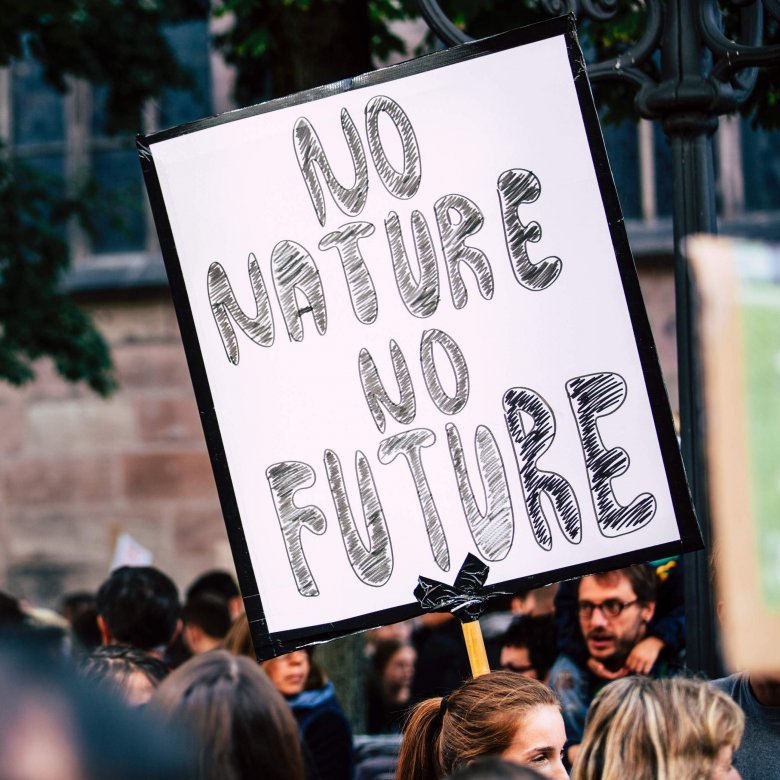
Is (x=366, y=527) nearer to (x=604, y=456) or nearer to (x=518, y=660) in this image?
(x=604, y=456)

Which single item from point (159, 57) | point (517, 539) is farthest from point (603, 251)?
point (159, 57)

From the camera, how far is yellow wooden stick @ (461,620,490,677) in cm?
255

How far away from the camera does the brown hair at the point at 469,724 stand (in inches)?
98.6

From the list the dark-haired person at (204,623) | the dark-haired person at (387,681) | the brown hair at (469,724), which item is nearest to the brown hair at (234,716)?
the brown hair at (469,724)

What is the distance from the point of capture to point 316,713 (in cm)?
396

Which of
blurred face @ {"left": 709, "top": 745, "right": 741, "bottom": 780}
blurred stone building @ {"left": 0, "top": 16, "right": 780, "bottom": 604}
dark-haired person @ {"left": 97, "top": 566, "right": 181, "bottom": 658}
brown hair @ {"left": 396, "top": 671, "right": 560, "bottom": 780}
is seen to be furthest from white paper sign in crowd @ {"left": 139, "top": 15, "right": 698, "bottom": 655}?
blurred stone building @ {"left": 0, "top": 16, "right": 780, "bottom": 604}

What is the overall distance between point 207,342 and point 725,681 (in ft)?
4.27

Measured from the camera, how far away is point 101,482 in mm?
11445

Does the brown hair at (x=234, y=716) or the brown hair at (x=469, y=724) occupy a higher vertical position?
the brown hair at (x=234, y=716)

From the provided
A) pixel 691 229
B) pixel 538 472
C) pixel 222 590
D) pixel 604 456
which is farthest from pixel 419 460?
pixel 222 590

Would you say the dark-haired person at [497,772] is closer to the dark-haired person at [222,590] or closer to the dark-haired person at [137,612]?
the dark-haired person at [137,612]

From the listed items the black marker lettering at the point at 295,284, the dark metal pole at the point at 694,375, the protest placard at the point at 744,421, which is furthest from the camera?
the dark metal pole at the point at 694,375

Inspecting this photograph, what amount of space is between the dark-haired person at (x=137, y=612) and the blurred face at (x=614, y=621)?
4.20 ft

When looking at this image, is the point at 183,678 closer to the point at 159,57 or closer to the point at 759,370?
the point at 759,370
